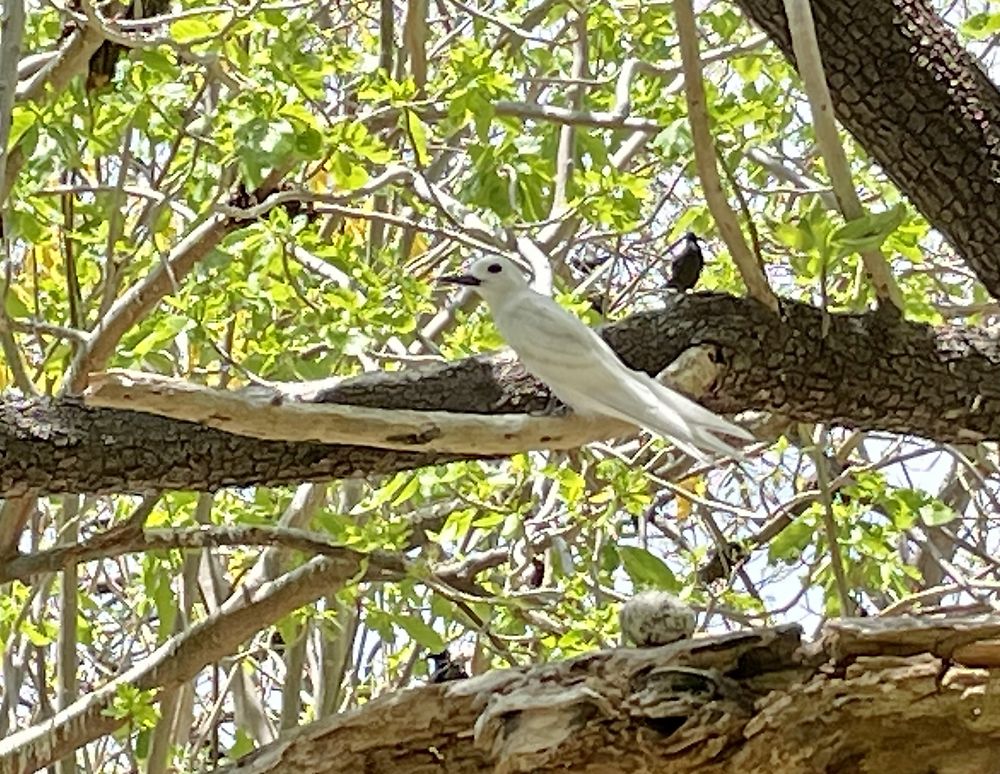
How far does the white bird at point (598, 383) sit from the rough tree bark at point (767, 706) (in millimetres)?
224

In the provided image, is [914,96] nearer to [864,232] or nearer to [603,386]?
[864,232]

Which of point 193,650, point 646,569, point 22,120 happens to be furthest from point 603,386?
A: point 193,650

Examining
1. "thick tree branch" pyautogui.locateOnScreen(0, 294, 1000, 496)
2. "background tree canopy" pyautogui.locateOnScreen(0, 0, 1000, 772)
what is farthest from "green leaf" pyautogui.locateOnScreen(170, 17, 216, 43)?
"thick tree branch" pyautogui.locateOnScreen(0, 294, 1000, 496)

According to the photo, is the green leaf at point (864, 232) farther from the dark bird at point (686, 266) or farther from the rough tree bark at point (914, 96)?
the dark bird at point (686, 266)

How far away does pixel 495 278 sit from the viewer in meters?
1.72

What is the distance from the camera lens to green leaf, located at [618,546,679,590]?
1873mm

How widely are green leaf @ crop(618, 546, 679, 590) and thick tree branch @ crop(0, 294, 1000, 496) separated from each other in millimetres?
348

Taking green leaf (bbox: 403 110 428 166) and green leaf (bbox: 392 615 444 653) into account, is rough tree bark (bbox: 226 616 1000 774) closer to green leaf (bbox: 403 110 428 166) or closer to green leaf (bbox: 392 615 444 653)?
green leaf (bbox: 392 615 444 653)

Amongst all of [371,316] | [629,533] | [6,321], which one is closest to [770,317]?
[371,316]

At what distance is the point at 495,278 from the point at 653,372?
27cm

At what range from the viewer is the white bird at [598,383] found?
4.55 ft

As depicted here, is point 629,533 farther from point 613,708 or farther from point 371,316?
point 613,708

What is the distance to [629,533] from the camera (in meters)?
2.77

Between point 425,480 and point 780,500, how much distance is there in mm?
1366
